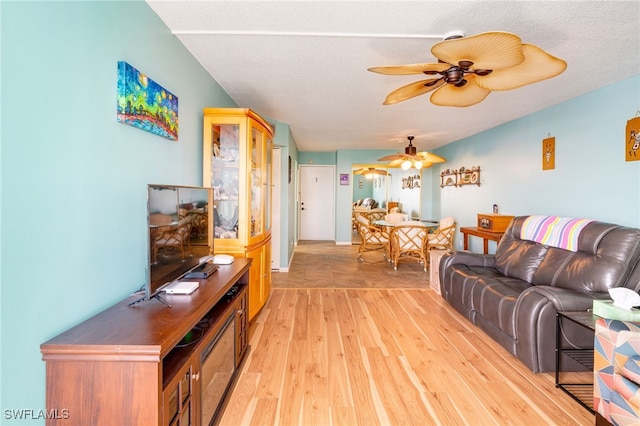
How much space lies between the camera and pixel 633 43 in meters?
2.22

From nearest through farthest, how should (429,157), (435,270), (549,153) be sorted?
(549,153)
(435,270)
(429,157)

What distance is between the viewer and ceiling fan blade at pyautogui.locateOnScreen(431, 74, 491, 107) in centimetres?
213

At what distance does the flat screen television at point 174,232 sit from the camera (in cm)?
141

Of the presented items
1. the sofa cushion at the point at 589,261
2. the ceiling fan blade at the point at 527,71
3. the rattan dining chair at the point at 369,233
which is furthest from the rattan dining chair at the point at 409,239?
the ceiling fan blade at the point at 527,71

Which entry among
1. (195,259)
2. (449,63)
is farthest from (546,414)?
(195,259)

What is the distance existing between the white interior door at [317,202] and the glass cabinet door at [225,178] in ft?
17.9

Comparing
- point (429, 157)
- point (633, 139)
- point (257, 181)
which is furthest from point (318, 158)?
point (633, 139)

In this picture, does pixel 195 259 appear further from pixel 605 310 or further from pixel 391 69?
pixel 605 310

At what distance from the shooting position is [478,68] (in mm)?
1786

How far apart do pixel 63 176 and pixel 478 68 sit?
219 cm

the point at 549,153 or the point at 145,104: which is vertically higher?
the point at 549,153

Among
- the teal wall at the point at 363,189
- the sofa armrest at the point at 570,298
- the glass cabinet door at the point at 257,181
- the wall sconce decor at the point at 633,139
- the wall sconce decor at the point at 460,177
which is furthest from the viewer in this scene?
the teal wall at the point at 363,189

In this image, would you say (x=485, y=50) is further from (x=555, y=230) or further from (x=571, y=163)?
(x=571, y=163)

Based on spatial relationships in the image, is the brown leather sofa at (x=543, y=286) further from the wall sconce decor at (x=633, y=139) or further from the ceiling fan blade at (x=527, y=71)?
the ceiling fan blade at (x=527, y=71)
